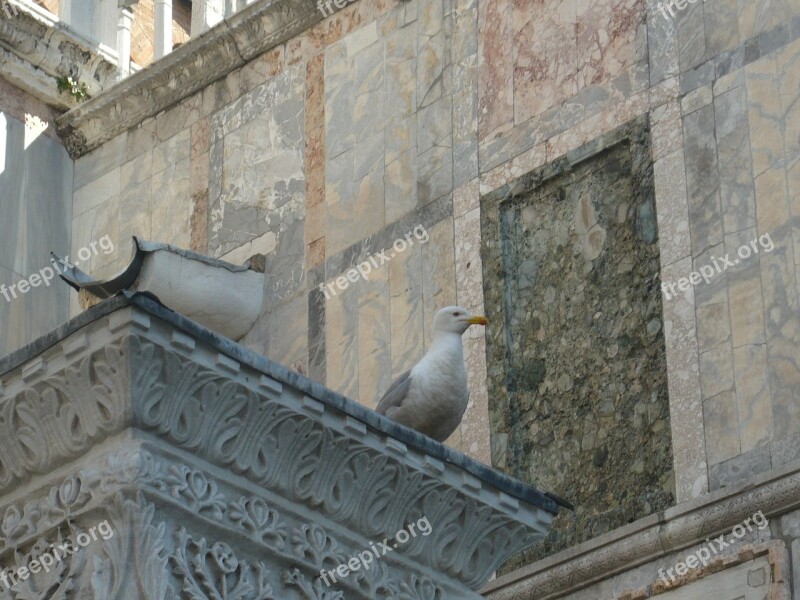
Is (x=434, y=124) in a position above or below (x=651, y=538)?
above

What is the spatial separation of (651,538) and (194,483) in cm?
338

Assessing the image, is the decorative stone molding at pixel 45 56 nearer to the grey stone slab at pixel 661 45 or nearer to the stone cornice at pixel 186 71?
the stone cornice at pixel 186 71

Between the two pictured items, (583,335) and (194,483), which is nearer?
(194,483)

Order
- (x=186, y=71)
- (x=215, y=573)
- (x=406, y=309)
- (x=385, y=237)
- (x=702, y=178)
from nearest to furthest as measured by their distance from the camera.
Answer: (x=215, y=573) < (x=702, y=178) < (x=406, y=309) < (x=385, y=237) < (x=186, y=71)

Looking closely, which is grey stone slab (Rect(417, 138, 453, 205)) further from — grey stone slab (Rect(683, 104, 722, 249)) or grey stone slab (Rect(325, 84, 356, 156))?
grey stone slab (Rect(683, 104, 722, 249))

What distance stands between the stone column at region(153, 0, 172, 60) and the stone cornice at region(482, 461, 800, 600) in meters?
4.58

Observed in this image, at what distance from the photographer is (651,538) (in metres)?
9.23

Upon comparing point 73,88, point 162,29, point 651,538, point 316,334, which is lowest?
point 651,538

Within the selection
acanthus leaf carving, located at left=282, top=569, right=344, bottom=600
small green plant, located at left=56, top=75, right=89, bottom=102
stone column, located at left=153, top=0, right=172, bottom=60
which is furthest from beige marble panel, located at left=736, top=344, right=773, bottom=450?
small green plant, located at left=56, top=75, right=89, bottom=102

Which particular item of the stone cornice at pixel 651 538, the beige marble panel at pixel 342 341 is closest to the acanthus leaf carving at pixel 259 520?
the stone cornice at pixel 651 538

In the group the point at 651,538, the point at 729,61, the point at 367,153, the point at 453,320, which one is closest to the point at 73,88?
the point at 367,153

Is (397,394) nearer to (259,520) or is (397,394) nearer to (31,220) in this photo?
(259,520)

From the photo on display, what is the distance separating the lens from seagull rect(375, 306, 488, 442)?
7.62 metres

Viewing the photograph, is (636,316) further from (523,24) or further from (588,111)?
(523,24)
